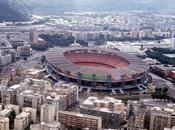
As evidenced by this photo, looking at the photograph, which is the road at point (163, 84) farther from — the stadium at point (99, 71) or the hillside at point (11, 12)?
the hillside at point (11, 12)

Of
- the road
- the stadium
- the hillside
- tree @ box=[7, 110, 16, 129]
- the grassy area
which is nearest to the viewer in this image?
tree @ box=[7, 110, 16, 129]

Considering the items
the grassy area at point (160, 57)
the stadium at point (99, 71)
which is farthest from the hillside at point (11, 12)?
the stadium at point (99, 71)

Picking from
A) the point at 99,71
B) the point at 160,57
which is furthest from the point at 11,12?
the point at 99,71

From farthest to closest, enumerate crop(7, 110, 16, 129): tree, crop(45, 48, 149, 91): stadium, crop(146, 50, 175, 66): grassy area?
crop(146, 50, 175, 66): grassy area → crop(45, 48, 149, 91): stadium → crop(7, 110, 16, 129): tree

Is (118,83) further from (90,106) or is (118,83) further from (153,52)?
(153,52)

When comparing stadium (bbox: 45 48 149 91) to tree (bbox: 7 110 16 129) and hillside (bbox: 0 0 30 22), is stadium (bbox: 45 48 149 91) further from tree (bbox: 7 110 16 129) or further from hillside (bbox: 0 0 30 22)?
hillside (bbox: 0 0 30 22)

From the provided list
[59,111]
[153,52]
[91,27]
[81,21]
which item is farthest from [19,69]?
[81,21]

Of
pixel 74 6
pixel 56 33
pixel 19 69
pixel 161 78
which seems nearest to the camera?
pixel 19 69

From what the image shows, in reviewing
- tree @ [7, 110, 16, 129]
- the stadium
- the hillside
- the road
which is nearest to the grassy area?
the road
